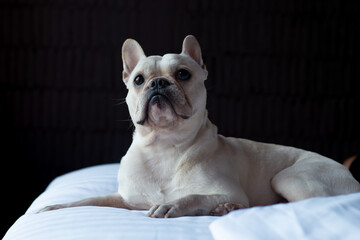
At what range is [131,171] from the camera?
5.43 ft

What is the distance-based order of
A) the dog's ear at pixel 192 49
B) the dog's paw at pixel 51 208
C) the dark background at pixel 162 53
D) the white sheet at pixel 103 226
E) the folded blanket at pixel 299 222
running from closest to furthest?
1. the folded blanket at pixel 299 222
2. the white sheet at pixel 103 226
3. the dog's paw at pixel 51 208
4. the dog's ear at pixel 192 49
5. the dark background at pixel 162 53

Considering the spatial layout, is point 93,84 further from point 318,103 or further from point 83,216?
point 83,216

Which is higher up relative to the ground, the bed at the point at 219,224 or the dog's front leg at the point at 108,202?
the bed at the point at 219,224

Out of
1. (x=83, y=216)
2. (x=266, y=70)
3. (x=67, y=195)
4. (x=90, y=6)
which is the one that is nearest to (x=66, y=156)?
(x=90, y=6)

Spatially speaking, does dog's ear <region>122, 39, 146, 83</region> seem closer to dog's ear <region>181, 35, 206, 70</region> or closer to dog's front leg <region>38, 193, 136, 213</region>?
dog's ear <region>181, 35, 206, 70</region>

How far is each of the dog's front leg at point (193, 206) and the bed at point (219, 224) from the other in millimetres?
75

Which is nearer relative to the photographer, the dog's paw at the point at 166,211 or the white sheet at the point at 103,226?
the white sheet at the point at 103,226

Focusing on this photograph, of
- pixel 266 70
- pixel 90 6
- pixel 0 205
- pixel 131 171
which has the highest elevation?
pixel 90 6

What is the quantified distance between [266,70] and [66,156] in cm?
156

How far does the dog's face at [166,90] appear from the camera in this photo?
1.57 m

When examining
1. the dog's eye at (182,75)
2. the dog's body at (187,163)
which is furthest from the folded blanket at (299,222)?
the dog's eye at (182,75)

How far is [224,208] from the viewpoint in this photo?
1.37m

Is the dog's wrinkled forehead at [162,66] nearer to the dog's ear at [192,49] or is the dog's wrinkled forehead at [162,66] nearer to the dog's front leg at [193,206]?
the dog's ear at [192,49]

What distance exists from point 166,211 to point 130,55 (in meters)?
0.80
